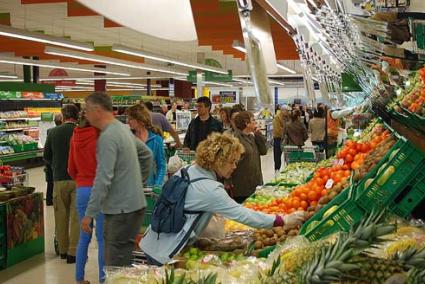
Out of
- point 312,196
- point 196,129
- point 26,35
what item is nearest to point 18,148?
point 26,35

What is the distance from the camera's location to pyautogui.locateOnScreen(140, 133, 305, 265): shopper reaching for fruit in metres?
3.05

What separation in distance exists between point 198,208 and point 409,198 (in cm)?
112

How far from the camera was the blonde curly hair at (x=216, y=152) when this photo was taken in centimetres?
314

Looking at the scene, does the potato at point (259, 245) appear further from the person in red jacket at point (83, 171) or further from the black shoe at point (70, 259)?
the black shoe at point (70, 259)

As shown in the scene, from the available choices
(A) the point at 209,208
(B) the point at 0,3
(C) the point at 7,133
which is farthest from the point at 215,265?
(C) the point at 7,133

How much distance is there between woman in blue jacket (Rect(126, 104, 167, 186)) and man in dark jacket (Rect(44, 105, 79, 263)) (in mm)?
688

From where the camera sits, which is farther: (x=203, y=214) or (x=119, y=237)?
(x=119, y=237)

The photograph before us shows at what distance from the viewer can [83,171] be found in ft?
15.6

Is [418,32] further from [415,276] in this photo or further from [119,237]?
[119,237]

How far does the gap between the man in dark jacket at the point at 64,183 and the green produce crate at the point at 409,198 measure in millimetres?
4052

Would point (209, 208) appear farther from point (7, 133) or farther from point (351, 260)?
point (7, 133)

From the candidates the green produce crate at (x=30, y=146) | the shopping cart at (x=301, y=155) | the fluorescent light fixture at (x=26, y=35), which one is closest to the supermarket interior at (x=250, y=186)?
the shopping cart at (x=301, y=155)

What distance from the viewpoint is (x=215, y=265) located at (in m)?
2.45

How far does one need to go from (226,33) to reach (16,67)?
65.4 ft
